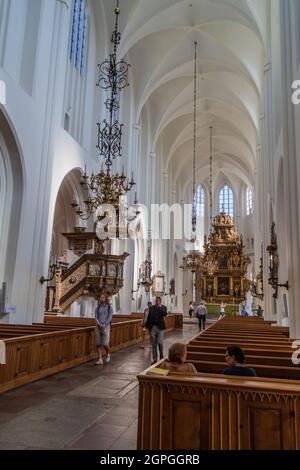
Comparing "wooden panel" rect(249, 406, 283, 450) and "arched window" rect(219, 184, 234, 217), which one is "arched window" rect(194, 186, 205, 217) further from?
"wooden panel" rect(249, 406, 283, 450)

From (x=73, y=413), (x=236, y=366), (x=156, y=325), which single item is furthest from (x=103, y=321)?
(x=236, y=366)

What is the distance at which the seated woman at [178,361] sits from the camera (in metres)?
3.39

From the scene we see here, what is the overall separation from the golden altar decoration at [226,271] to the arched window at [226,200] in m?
7.82

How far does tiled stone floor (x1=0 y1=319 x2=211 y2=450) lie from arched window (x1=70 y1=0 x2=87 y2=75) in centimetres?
1188

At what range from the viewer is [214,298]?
98.2 feet

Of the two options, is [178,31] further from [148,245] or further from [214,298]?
[214,298]

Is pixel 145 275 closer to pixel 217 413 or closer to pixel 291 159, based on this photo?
pixel 291 159

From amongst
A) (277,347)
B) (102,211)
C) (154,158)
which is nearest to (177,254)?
(154,158)

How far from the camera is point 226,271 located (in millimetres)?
30125

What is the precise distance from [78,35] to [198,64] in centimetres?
823

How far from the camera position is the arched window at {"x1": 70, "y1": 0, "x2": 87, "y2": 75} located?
46.3ft

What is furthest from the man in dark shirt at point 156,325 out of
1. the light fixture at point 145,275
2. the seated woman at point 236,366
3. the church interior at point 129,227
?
the light fixture at point 145,275

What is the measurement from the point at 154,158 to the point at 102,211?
1284cm

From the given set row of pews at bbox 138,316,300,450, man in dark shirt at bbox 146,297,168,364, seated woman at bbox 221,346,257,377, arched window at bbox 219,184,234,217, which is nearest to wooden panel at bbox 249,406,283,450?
row of pews at bbox 138,316,300,450
